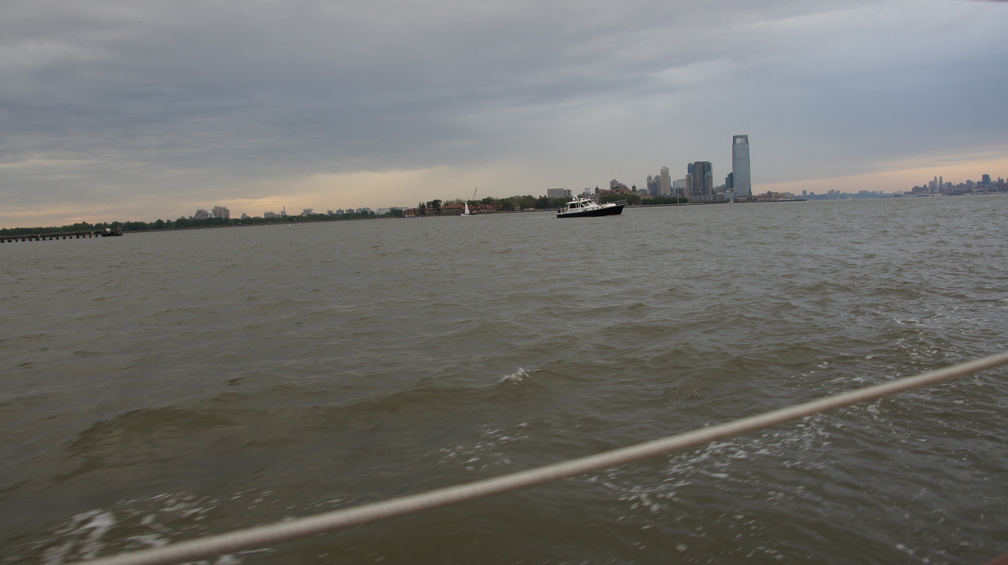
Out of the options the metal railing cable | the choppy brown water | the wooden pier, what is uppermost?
the wooden pier

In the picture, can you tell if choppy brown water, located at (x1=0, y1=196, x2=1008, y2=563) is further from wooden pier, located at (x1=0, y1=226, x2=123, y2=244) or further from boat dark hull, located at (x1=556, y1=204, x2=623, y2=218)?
wooden pier, located at (x1=0, y1=226, x2=123, y2=244)

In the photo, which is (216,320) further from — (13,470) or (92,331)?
(13,470)

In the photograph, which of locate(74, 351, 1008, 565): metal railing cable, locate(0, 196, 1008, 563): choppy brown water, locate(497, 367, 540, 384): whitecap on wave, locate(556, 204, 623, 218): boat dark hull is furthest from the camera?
locate(556, 204, 623, 218): boat dark hull

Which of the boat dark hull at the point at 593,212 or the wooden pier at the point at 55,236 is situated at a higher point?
the wooden pier at the point at 55,236

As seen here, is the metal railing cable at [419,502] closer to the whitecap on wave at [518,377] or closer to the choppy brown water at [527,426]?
the choppy brown water at [527,426]

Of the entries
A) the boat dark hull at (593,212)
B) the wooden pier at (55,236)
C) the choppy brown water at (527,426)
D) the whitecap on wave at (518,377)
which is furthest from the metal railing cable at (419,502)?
the wooden pier at (55,236)

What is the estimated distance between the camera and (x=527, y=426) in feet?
Answer: 18.8

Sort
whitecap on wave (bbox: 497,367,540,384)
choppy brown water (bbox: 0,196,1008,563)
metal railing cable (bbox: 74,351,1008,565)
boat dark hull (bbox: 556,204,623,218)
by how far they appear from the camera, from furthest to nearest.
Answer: boat dark hull (bbox: 556,204,623,218) < whitecap on wave (bbox: 497,367,540,384) < choppy brown water (bbox: 0,196,1008,563) < metal railing cable (bbox: 74,351,1008,565)

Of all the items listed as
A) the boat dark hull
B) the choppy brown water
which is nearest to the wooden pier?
the boat dark hull

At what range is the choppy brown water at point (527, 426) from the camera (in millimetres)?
3883

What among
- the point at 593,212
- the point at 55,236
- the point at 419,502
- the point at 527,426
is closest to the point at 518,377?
the point at 527,426

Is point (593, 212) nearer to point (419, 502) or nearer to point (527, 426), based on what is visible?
point (527, 426)

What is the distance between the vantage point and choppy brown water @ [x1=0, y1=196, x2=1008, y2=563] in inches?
153

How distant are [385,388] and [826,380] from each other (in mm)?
5190
